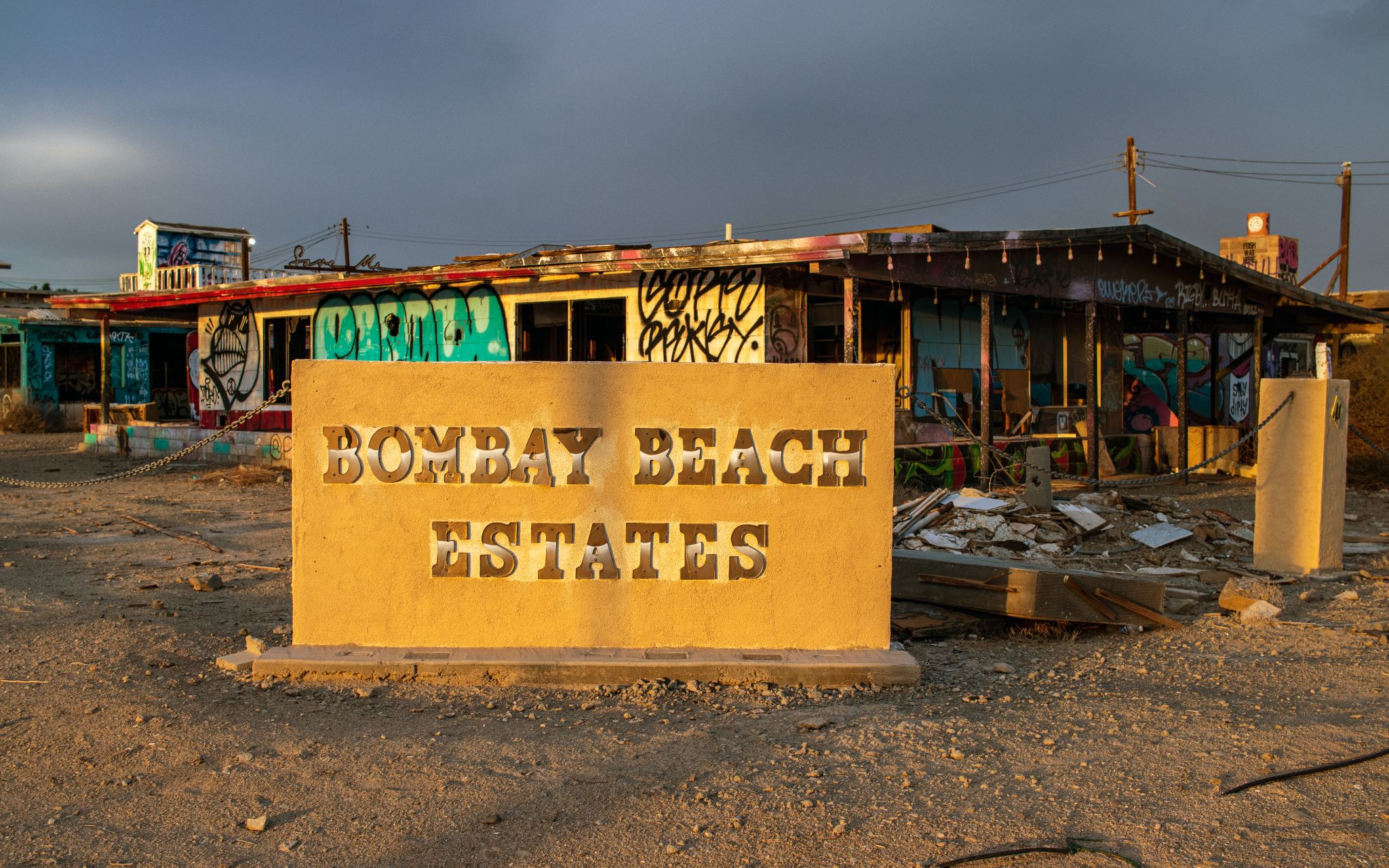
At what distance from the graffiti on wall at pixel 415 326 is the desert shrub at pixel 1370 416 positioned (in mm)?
12678

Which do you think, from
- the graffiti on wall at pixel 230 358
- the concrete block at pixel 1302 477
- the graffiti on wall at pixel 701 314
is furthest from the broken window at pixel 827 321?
the graffiti on wall at pixel 230 358

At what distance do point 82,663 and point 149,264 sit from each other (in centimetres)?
3234

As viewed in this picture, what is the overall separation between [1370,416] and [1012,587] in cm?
1207

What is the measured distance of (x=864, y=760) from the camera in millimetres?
4312

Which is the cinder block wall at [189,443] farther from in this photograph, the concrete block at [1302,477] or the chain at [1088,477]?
the concrete block at [1302,477]

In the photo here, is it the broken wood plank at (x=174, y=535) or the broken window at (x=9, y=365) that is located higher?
the broken window at (x=9, y=365)

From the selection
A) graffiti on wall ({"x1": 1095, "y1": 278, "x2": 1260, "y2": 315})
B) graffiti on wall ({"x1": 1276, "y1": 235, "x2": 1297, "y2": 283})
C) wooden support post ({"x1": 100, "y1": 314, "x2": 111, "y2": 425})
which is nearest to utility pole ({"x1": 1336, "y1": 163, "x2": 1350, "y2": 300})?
graffiti on wall ({"x1": 1276, "y1": 235, "x2": 1297, "y2": 283})

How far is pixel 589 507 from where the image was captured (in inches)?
220

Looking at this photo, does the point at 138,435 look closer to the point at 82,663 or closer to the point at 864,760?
the point at 82,663

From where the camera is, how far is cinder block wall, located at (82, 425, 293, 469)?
17.5m

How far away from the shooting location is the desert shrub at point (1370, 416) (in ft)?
51.3

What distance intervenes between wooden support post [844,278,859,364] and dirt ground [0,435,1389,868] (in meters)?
6.01

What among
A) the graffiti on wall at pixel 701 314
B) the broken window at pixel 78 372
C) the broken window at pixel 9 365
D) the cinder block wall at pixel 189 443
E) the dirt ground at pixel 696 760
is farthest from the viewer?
the broken window at pixel 78 372

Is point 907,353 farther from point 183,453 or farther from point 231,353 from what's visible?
point 231,353
